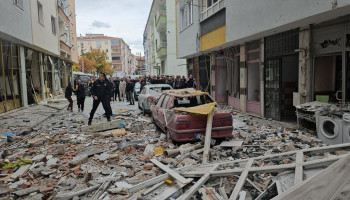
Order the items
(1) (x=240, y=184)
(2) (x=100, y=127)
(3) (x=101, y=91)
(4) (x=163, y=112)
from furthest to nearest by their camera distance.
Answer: (3) (x=101, y=91)
(2) (x=100, y=127)
(4) (x=163, y=112)
(1) (x=240, y=184)

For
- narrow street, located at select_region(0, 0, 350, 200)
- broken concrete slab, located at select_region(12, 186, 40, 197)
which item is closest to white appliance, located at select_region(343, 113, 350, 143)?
narrow street, located at select_region(0, 0, 350, 200)

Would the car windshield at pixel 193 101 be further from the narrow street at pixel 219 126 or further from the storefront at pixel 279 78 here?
the storefront at pixel 279 78

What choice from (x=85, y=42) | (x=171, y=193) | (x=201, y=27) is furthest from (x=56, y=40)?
(x=85, y=42)

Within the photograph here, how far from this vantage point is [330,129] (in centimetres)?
692

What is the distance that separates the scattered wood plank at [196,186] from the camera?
3791mm

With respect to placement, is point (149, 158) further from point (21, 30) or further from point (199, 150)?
point (21, 30)

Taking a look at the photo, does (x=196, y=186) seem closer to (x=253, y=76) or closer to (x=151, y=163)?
(x=151, y=163)

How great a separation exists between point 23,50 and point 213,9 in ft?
38.2

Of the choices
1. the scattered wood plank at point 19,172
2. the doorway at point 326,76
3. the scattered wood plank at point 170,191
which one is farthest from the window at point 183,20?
the scattered wood plank at point 170,191

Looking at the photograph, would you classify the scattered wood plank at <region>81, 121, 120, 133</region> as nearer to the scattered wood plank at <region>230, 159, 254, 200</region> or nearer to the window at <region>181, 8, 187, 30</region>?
the scattered wood plank at <region>230, 159, 254, 200</region>

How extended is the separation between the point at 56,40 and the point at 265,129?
20.3 meters

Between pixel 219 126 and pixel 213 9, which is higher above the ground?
pixel 213 9

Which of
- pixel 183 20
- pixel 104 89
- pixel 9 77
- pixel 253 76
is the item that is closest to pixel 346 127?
pixel 253 76

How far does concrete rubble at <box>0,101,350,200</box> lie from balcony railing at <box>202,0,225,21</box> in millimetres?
7380
